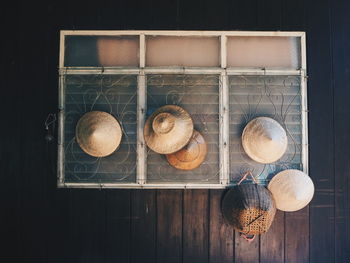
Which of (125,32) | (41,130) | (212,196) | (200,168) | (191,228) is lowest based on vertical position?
(191,228)

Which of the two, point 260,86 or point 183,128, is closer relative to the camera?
point 183,128

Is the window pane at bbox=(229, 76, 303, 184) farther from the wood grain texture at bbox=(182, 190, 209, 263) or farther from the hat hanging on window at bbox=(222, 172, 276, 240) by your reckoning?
the wood grain texture at bbox=(182, 190, 209, 263)

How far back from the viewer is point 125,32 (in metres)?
2.46

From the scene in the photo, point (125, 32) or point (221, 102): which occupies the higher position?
point (125, 32)

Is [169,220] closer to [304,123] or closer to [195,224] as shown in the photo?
[195,224]

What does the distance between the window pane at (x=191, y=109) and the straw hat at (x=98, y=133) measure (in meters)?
0.32

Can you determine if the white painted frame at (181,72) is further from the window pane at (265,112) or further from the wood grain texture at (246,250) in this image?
the wood grain texture at (246,250)

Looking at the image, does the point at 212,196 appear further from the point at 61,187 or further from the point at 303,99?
Answer: the point at 61,187

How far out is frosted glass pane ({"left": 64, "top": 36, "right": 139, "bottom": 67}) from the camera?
2.46 metres

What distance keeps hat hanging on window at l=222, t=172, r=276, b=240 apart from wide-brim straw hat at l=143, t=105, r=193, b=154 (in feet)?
2.06

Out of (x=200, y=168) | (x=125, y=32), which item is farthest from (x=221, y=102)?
(x=125, y=32)

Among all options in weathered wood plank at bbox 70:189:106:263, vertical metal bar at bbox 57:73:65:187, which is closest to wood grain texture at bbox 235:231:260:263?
weathered wood plank at bbox 70:189:106:263

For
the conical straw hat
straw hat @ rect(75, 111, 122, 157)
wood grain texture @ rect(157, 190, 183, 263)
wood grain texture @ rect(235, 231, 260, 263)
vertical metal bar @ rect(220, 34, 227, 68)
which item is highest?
vertical metal bar @ rect(220, 34, 227, 68)

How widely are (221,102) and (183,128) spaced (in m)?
0.44
